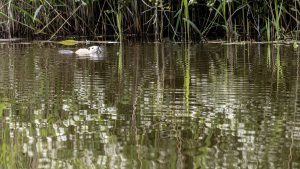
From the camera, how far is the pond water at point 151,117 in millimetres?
1148

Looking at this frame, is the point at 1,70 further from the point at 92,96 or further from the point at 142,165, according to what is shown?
the point at 142,165

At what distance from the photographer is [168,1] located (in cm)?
572

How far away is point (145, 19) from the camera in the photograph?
5973 mm

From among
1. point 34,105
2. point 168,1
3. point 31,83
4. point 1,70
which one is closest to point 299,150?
point 34,105

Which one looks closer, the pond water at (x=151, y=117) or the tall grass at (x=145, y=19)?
the pond water at (x=151, y=117)

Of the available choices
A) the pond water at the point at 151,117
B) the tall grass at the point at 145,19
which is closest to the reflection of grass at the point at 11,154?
the pond water at the point at 151,117

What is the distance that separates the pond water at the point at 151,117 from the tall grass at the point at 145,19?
2.51 metres

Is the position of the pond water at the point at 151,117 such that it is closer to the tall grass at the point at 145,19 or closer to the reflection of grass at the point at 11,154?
the reflection of grass at the point at 11,154

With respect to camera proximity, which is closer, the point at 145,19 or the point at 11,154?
the point at 11,154

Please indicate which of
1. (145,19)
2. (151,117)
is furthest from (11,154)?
(145,19)

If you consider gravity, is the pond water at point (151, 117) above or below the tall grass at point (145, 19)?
below

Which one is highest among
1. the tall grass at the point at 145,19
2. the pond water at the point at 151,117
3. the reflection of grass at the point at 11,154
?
the tall grass at the point at 145,19

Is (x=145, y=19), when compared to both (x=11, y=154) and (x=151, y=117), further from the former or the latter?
(x=11, y=154)

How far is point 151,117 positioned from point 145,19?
14.6 feet
